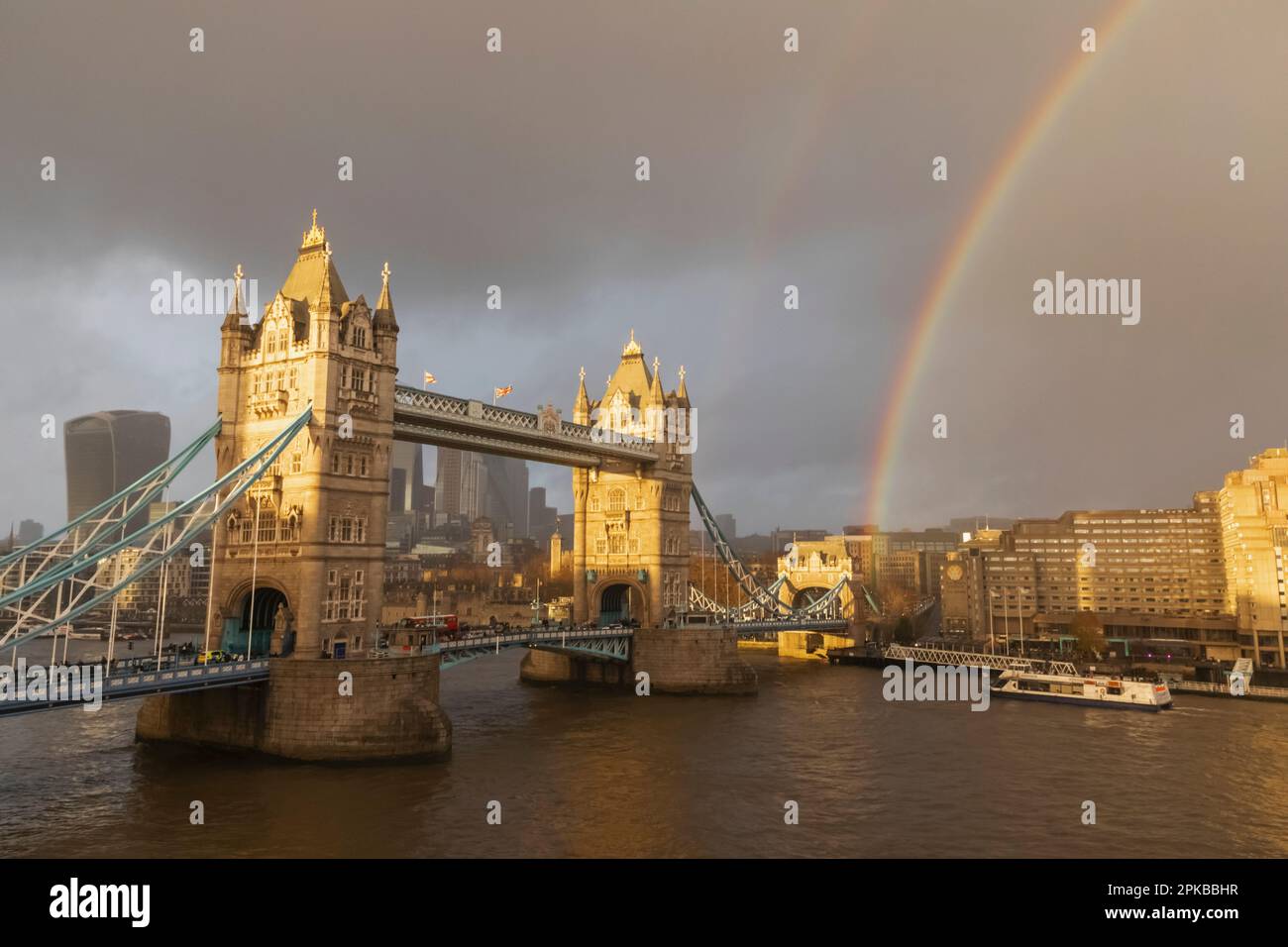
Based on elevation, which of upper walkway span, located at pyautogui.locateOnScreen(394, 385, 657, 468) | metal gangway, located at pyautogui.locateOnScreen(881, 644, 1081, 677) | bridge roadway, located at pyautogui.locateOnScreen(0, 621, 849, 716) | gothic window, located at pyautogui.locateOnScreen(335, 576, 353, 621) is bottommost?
metal gangway, located at pyautogui.locateOnScreen(881, 644, 1081, 677)

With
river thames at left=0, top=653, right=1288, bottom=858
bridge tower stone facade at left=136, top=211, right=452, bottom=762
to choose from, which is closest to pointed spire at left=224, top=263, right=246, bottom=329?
bridge tower stone facade at left=136, top=211, right=452, bottom=762

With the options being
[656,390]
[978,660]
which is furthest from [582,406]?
[978,660]

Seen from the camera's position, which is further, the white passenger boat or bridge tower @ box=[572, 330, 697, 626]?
bridge tower @ box=[572, 330, 697, 626]

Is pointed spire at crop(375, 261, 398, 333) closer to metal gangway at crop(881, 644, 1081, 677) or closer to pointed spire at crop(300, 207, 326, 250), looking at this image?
pointed spire at crop(300, 207, 326, 250)

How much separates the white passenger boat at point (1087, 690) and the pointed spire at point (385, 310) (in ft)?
210

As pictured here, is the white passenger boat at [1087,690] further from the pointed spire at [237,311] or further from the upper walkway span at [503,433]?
the pointed spire at [237,311]

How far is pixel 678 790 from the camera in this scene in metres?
41.4

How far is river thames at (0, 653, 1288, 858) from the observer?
32844 millimetres

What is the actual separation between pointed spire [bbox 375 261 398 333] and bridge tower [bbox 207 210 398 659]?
4.7 inches

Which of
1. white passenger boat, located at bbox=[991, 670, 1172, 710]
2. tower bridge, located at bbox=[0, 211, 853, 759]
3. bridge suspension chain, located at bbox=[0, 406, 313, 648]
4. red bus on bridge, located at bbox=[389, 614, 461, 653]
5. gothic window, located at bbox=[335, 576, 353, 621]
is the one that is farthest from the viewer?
white passenger boat, located at bbox=[991, 670, 1172, 710]

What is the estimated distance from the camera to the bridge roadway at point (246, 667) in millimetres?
32969
